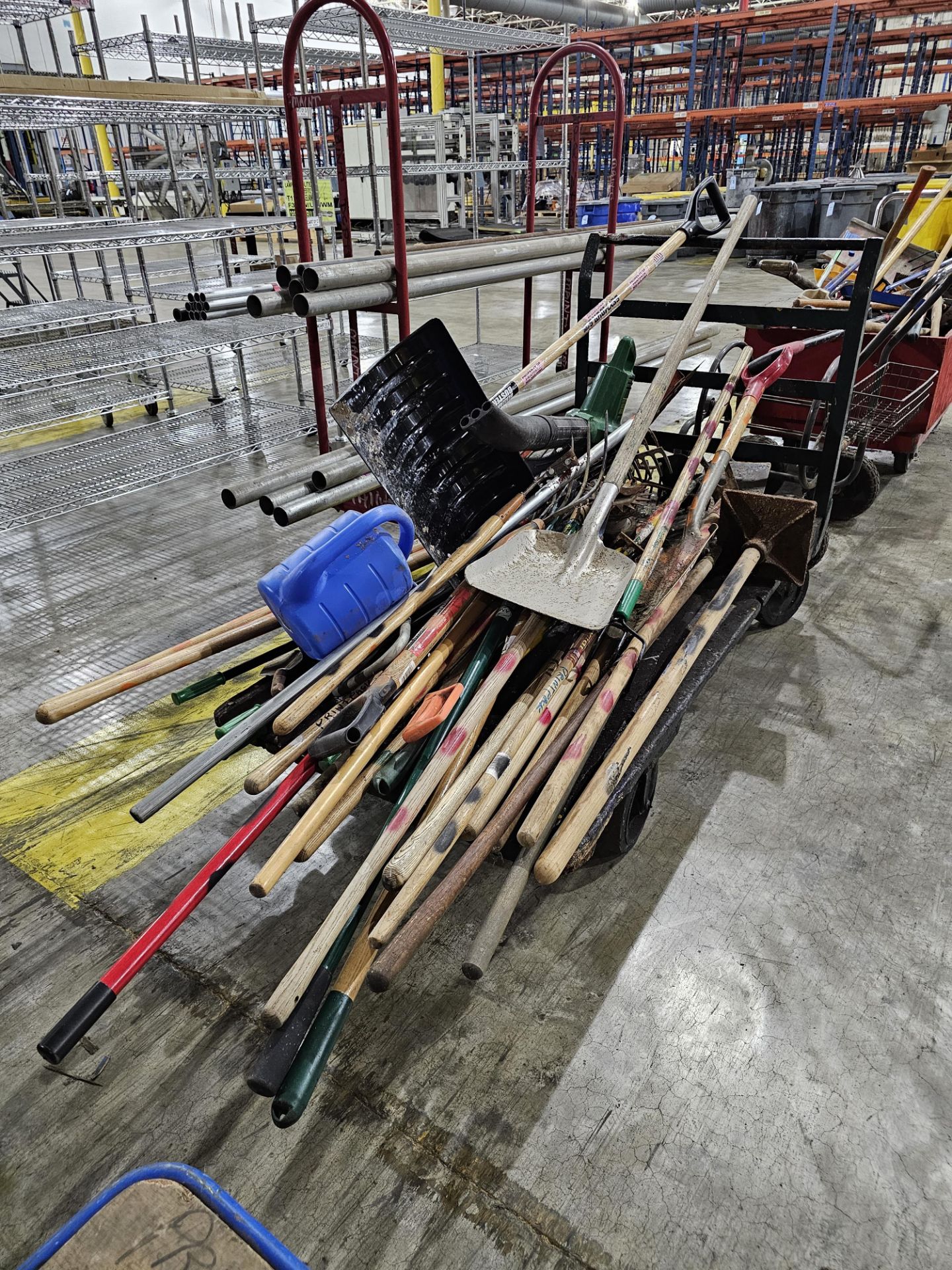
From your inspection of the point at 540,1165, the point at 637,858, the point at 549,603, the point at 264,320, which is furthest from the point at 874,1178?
the point at 264,320

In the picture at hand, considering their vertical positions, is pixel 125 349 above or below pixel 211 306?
below

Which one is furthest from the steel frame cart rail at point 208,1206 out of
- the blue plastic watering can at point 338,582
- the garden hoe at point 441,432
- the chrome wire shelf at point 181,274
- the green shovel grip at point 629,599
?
the chrome wire shelf at point 181,274

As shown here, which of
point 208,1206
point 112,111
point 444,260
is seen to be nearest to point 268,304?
point 444,260

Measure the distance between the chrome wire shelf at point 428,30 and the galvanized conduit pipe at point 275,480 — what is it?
363 cm

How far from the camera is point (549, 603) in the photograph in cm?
205

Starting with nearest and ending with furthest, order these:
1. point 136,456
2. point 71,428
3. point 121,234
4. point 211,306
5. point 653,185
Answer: point 211,306
point 121,234
point 136,456
point 71,428
point 653,185

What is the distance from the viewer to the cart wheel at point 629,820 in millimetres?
1946

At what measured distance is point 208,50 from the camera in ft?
27.3

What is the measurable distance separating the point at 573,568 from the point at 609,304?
133 cm

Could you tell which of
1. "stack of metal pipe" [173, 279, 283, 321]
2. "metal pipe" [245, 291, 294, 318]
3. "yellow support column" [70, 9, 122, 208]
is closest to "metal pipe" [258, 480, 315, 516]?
"metal pipe" [245, 291, 294, 318]

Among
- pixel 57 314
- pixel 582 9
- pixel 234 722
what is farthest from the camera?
pixel 582 9

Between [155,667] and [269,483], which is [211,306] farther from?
[155,667]

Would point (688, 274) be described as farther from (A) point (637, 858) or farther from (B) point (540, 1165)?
(B) point (540, 1165)

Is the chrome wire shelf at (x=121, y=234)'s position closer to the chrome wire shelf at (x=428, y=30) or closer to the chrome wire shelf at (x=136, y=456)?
the chrome wire shelf at (x=136, y=456)
